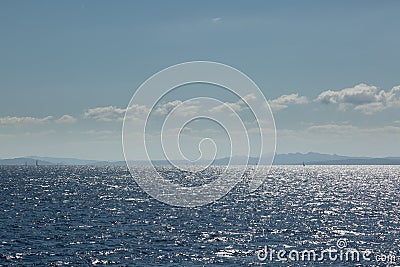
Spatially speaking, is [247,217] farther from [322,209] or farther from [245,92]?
[245,92]

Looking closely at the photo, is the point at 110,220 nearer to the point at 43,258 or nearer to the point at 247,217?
the point at 247,217

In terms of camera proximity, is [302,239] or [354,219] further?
[354,219]

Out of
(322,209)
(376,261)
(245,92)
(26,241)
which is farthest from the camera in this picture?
(322,209)

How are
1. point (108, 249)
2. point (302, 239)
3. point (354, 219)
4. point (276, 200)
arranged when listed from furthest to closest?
point (276, 200)
point (354, 219)
point (302, 239)
point (108, 249)

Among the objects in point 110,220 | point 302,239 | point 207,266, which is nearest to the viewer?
point 207,266

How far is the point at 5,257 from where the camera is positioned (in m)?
61.4

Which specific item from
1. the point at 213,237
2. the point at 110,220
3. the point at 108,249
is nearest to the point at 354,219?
the point at 213,237

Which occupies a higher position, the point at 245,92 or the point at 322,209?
the point at 245,92

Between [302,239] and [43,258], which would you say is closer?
[43,258]

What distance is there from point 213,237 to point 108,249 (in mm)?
18956

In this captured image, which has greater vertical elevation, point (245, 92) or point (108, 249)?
point (245, 92)

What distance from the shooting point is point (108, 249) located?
6794cm

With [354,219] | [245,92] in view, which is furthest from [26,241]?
[354,219]

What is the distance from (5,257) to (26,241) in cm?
1170
